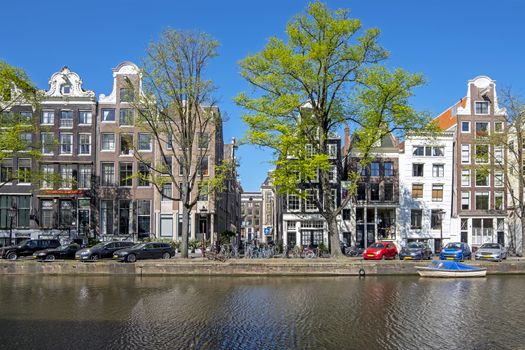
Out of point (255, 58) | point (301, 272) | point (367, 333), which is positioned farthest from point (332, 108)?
point (367, 333)

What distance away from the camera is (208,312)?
2100 centimetres

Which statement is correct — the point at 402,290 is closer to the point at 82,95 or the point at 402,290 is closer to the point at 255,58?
the point at 255,58

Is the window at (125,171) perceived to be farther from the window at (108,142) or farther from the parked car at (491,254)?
the parked car at (491,254)

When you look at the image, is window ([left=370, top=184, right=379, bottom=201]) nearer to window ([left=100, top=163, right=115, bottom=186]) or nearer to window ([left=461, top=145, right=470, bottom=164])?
window ([left=461, top=145, right=470, bottom=164])

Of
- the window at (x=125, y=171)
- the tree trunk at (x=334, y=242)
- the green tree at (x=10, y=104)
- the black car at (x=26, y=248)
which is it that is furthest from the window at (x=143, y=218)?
the tree trunk at (x=334, y=242)

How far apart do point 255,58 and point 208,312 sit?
967 inches

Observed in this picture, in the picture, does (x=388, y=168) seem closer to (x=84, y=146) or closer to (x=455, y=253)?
(x=455, y=253)

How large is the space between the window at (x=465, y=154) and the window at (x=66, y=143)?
44981 mm

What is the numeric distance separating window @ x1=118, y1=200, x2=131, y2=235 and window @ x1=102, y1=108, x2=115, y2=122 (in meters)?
9.14

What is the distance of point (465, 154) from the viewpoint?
6284 centimetres

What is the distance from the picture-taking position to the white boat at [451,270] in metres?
34.9

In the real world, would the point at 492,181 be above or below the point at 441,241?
above

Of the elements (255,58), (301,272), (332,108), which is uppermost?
(255,58)

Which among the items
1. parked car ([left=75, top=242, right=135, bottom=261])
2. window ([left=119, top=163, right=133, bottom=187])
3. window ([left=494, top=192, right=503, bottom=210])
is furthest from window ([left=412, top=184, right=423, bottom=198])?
parked car ([left=75, top=242, right=135, bottom=261])
